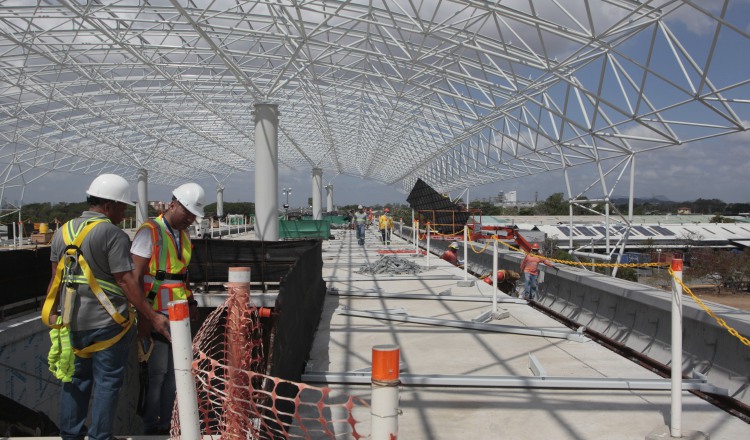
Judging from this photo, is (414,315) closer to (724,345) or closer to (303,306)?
(303,306)

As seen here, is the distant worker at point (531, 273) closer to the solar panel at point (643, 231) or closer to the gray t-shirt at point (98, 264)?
the gray t-shirt at point (98, 264)

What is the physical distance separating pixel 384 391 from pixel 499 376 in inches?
171

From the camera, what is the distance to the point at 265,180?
57.1ft

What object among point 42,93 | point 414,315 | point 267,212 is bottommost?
point 414,315

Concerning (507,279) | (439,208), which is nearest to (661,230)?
(439,208)

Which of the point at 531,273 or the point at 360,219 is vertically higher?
the point at 360,219

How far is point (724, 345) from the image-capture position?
6160 mm

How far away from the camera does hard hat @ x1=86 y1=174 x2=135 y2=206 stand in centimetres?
397

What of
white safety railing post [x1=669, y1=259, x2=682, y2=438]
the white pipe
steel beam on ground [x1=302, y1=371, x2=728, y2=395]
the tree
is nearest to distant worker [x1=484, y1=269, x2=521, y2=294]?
steel beam on ground [x1=302, y1=371, x2=728, y2=395]

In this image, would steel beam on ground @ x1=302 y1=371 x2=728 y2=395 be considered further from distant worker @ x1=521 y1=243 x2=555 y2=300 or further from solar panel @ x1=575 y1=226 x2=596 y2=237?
solar panel @ x1=575 y1=226 x2=596 y2=237

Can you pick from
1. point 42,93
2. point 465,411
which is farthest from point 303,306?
point 42,93

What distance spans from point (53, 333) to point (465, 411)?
3.69 meters

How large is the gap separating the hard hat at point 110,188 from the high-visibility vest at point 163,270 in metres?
0.39

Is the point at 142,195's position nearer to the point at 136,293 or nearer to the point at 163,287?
the point at 163,287
